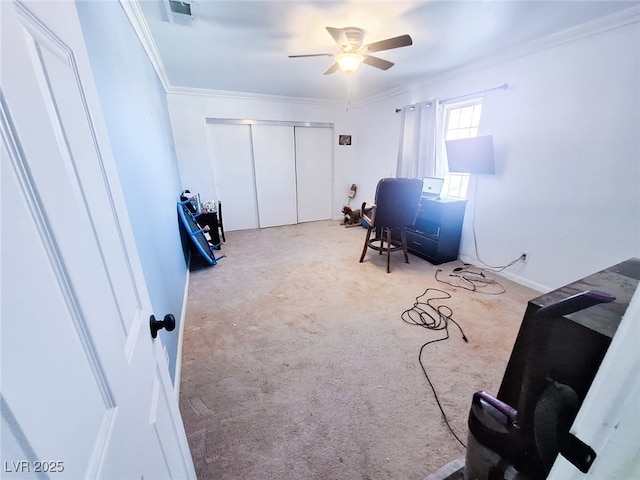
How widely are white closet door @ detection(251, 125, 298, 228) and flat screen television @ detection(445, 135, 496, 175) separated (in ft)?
9.43

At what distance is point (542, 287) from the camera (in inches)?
105

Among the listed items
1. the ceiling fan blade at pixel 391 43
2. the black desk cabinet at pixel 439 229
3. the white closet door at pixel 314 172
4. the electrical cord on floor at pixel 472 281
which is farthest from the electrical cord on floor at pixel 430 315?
the white closet door at pixel 314 172

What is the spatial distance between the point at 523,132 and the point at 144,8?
3.53 m

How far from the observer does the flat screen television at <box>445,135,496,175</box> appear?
2.88 meters

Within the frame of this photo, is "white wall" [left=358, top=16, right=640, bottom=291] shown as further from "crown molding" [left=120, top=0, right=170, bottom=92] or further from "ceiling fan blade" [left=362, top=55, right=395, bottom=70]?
"crown molding" [left=120, top=0, right=170, bottom=92]

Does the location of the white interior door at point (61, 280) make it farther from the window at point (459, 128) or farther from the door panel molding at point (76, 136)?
the window at point (459, 128)

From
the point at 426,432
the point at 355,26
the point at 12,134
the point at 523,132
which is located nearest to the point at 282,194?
the point at 355,26

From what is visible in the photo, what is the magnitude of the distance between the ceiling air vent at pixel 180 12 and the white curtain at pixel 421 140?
2.96 m

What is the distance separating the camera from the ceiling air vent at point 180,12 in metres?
1.78

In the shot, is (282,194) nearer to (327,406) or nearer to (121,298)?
(327,406)

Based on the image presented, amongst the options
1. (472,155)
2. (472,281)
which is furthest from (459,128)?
(472,281)

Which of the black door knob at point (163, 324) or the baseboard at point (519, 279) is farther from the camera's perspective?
the baseboard at point (519, 279)

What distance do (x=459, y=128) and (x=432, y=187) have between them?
32.8 inches

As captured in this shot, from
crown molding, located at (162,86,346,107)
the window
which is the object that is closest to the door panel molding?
the window
